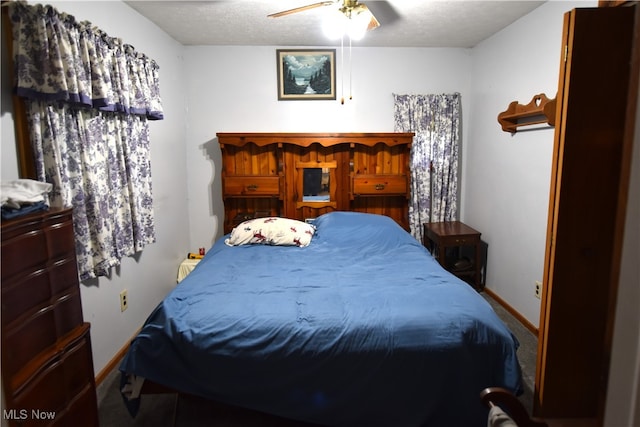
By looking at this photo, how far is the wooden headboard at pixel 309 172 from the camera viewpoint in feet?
11.3

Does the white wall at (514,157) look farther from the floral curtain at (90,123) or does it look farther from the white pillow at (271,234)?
the floral curtain at (90,123)

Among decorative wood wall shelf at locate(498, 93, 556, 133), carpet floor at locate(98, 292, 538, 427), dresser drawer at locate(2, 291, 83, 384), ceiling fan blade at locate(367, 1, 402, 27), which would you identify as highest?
ceiling fan blade at locate(367, 1, 402, 27)

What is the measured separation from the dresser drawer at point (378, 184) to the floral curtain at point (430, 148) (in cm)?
17

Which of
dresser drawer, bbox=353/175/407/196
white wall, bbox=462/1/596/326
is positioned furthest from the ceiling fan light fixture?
dresser drawer, bbox=353/175/407/196

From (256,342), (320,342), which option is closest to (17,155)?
(256,342)

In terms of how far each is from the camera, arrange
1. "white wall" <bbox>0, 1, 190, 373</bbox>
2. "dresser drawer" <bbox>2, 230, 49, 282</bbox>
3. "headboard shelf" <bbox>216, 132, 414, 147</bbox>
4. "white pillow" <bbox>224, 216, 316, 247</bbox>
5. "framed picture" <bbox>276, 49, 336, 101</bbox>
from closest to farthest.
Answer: "dresser drawer" <bbox>2, 230, 49, 282</bbox> < "white wall" <bbox>0, 1, 190, 373</bbox> < "white pillow" <bbox>224, 216, 316, 247</bbox> < "headboard shelf" <bbox>216, 132, 414, 147</bbox> < "framed picture" <bbox>276, 49, 336, 101</bbox>

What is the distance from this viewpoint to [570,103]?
4.03 feet

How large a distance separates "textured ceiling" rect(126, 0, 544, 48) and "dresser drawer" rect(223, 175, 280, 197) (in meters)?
1.29

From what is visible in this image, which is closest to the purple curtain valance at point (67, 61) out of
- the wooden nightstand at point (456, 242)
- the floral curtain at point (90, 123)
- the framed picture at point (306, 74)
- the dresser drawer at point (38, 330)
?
the floral curtain at point (90, 123)

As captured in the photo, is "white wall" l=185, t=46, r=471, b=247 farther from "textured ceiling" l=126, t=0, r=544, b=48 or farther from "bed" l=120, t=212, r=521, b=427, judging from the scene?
"bed" l=120, t=212, r=521, b=427

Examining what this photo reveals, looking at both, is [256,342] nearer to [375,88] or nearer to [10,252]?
[10,252]

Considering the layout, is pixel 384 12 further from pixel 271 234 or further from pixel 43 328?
pixel 43 328

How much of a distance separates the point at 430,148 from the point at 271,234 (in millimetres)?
1858

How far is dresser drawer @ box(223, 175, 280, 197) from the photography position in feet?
11.3
